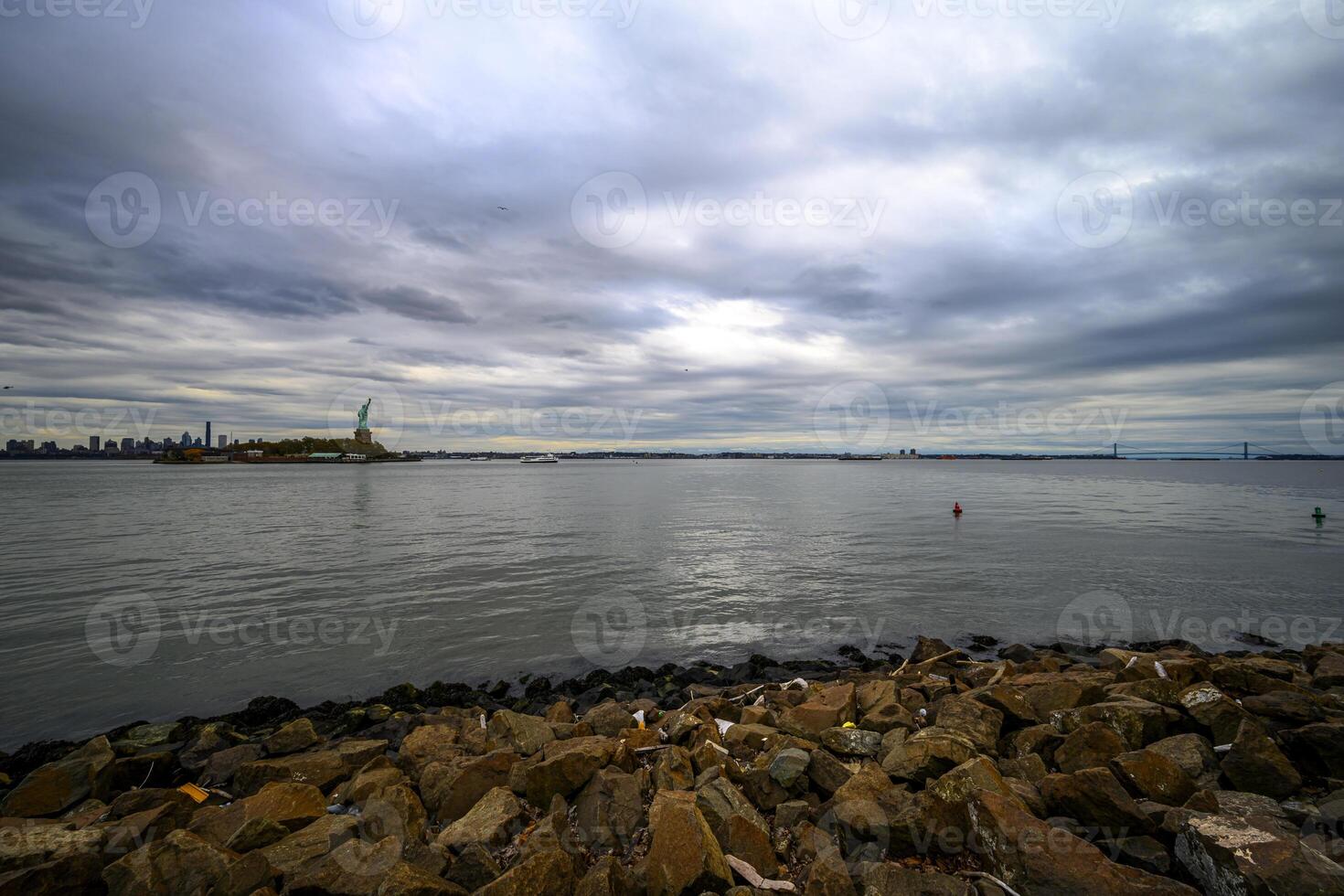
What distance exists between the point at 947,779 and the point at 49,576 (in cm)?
3035

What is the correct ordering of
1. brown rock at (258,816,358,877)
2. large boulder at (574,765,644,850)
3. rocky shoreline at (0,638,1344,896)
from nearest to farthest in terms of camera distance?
rocky shoreline at (0,638,1344,896) < brown rock at (258,816,358,877) < large boulder at (574,765,644,850)

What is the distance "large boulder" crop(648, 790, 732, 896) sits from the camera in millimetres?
4262

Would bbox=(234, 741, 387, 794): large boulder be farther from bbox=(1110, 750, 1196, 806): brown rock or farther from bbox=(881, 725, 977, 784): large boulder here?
bbox=(1110, 750, 1196, 806): brown rock

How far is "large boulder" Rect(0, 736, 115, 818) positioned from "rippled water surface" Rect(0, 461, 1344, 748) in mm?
3708

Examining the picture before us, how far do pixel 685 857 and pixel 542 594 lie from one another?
14.8 metres

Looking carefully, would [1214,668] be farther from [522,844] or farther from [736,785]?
[522,844]

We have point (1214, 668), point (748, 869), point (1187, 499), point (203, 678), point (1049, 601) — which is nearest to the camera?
point (748, 869)

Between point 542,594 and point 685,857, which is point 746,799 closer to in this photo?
point 685,857

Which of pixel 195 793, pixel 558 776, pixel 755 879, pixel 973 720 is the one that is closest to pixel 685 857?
pixel 755 879

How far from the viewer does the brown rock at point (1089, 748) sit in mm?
5895

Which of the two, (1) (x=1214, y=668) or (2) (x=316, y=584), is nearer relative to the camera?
(1) (x=1214, y=668)

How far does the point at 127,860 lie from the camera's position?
465cm

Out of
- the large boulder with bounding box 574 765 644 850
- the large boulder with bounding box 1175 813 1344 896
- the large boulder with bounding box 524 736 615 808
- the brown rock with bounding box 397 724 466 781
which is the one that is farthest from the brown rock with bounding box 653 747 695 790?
the large boulder with bounding box 1175 813 1344 896

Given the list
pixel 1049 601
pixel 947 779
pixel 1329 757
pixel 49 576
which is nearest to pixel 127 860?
pixel 947 779
